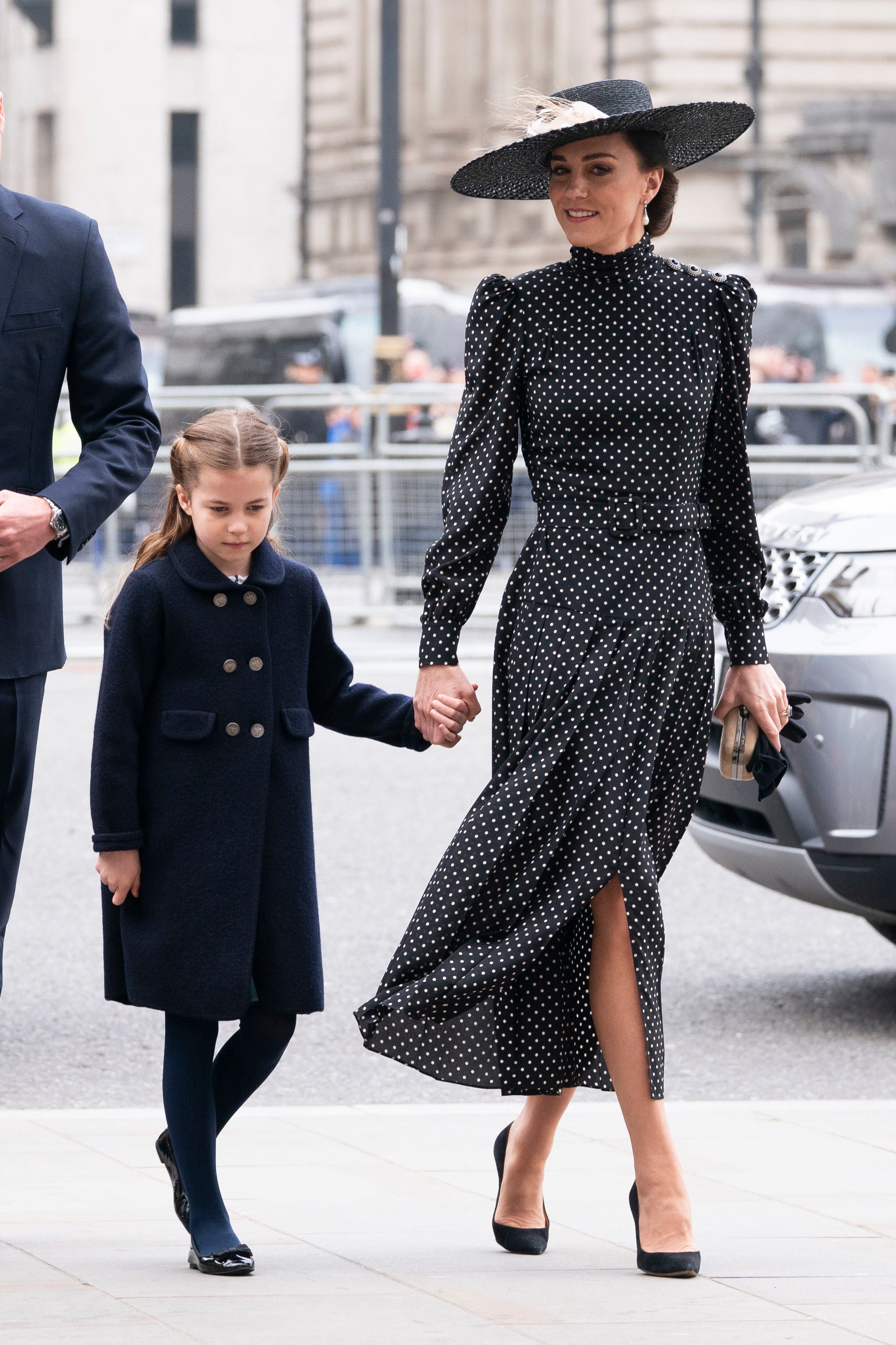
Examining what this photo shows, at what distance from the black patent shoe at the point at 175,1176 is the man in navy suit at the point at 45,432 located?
38cm

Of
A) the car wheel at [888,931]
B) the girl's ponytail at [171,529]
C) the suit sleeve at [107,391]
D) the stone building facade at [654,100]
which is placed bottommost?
the car wheel at [888,931]

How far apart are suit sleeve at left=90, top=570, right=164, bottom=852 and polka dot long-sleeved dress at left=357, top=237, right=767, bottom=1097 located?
0.44 meters

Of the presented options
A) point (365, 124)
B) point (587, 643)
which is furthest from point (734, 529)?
point (365, 124)

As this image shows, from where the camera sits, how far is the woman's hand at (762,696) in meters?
3.98

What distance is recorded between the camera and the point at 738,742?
4023 mm

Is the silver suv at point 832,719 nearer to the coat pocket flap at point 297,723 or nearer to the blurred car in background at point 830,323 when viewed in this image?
the coat pocket flap at point 297,723

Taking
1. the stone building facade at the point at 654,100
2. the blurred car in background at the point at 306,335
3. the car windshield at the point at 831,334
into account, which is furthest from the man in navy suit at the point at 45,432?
the stone building facade at the point at 654,100

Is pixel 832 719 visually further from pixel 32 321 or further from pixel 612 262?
pixel 32 321

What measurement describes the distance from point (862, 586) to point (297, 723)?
238cm

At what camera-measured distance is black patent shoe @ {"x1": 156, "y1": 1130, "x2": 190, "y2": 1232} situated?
3.75m

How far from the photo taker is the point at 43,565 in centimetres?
391

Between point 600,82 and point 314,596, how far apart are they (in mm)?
979

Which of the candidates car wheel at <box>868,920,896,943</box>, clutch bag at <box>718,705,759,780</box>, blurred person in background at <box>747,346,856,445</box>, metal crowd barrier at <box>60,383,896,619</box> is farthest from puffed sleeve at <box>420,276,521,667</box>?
metal crowd barrier at <box>60,383,896,619</box>

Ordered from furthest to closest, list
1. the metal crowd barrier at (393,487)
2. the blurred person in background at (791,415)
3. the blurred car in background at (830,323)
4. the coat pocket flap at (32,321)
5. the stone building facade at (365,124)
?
the stone building facade at (365,124)
the blurred car in background at (830,323)
the blurred person in background at (791,415)
the metal crowd barrier at (393,487)
the coat pocket flap at (32,321)
